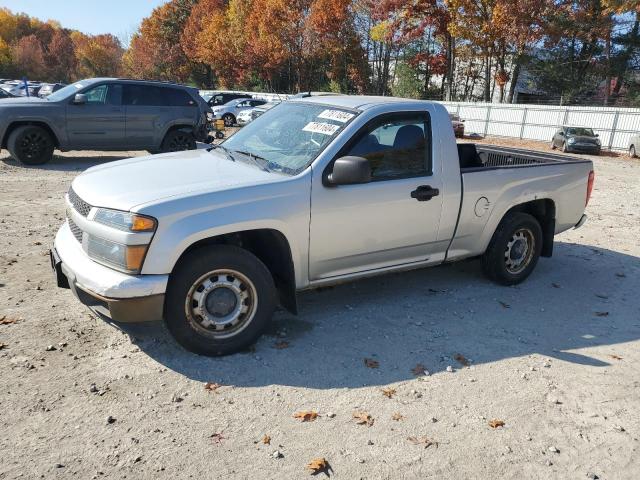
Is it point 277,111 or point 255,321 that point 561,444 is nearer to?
point 255,321

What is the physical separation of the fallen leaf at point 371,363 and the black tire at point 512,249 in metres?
2.20

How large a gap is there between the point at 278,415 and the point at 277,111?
2954 millimetres

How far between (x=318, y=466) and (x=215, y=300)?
4.77 feet

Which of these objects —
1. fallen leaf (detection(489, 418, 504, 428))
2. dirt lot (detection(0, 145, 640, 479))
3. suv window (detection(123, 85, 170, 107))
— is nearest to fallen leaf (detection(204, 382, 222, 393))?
dirt lot (detection(0, 145, 640, 479))

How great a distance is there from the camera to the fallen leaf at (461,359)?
415 centimetres

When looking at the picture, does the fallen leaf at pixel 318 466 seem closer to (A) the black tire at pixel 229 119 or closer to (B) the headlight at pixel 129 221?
(B) the headlight at pixel 129 221

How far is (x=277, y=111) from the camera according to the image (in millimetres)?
5230

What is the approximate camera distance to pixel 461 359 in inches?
165

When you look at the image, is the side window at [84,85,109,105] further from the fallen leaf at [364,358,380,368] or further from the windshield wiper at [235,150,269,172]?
the fallen leaf at [364,358,380,368]

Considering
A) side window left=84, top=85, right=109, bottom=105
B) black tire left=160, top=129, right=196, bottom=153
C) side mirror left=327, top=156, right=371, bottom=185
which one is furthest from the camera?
black tire left=160, top=129, right=196, bottom=153

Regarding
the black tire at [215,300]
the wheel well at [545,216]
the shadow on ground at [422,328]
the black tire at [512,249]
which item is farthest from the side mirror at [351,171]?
the wheel well at [545,216]

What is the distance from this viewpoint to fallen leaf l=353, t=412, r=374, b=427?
3.35m

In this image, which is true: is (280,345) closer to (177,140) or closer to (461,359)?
(461,359)

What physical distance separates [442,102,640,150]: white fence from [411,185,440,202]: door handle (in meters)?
25.7
